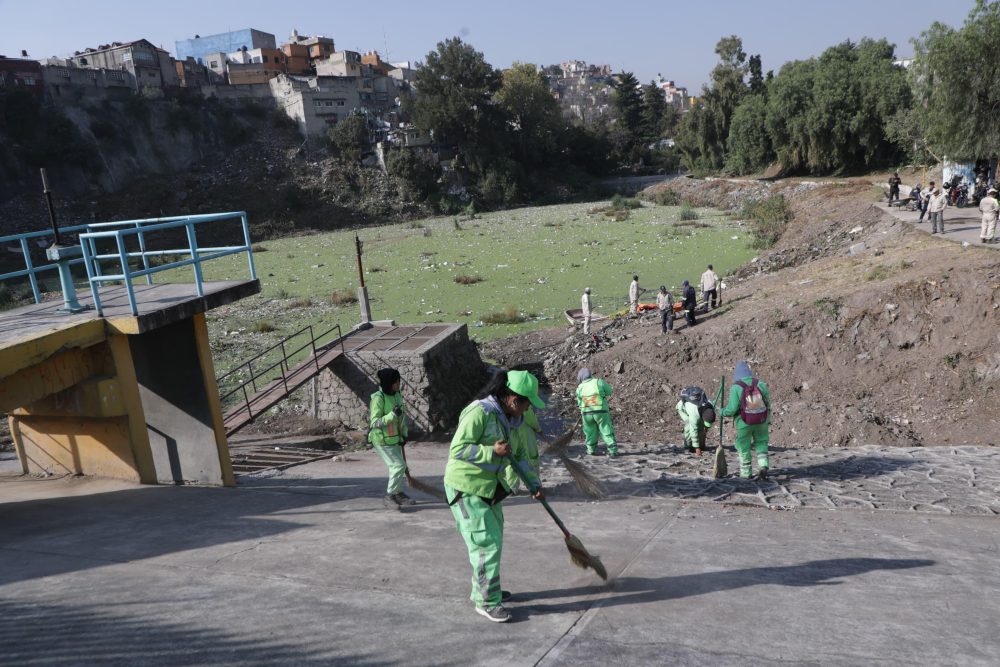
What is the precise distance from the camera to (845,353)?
45.1 ft

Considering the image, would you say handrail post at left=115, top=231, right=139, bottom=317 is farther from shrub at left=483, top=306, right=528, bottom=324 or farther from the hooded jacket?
shrub at left=483, top=306, right=528, bottom=324

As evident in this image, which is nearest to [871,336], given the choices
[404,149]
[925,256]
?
[925,256]

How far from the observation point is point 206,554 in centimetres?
571

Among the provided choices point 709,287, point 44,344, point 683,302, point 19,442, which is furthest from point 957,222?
point 19,442

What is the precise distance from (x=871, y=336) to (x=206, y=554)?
41.0 feet

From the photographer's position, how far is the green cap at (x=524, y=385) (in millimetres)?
4464

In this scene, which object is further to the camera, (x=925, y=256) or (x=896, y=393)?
(x=925, y=256)

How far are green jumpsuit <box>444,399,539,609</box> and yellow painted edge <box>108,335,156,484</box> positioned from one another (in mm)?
4468

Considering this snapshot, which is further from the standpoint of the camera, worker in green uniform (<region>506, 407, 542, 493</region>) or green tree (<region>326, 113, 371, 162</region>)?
green tree (<region>326, 113, 371, 162</region>)

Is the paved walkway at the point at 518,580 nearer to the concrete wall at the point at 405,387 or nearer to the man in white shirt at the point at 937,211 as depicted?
the concrete wall at the point at 405,387

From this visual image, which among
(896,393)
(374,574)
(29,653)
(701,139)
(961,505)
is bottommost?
(896,393)

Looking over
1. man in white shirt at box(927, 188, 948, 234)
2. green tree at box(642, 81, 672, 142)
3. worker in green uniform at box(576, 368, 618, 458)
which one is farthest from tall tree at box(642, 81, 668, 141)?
worker in green uniform at box(576, 368, 618, 458)

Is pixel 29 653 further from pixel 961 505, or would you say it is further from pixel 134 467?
pixel 961 505

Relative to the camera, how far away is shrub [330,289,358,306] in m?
24.3
